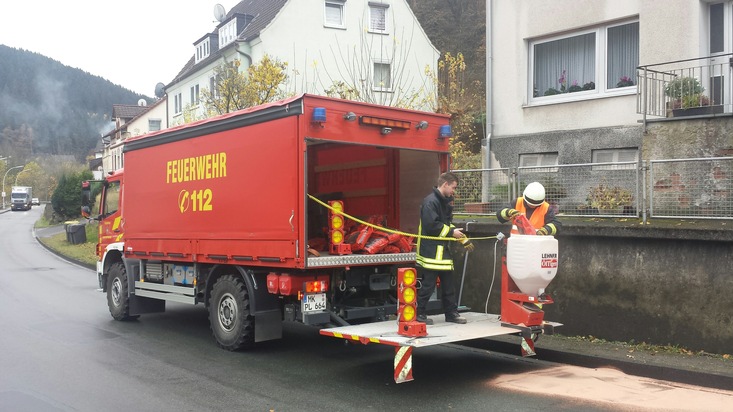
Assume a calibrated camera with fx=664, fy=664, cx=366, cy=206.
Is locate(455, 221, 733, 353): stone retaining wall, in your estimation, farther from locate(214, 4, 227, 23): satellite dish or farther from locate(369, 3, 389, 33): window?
locate(214, 4, 227, 23): satellite dish

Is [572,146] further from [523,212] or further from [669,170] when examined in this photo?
[523,212]

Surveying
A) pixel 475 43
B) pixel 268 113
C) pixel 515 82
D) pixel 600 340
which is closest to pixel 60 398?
pixel 268 113

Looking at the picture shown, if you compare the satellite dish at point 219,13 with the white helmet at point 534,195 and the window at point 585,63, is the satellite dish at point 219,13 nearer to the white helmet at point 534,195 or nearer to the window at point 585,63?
the window at point 585,63

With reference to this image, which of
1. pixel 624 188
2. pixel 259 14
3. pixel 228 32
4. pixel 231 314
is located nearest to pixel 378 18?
pixel 259 14

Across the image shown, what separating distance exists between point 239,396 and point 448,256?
2.76 metres

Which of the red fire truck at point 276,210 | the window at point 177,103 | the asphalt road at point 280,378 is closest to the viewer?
the asphalt road at point 280,378

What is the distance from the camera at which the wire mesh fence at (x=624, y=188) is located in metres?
7.78

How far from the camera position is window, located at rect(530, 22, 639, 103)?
41.2 ft

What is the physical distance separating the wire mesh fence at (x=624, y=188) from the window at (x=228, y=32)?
26480 mm

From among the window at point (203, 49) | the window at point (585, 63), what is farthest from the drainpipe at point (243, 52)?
the window at point (585, 63)

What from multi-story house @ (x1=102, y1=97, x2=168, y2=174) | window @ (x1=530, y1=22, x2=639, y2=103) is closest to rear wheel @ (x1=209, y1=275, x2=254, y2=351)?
window @ (x1=530, y1=22, x2=639, y2=103)

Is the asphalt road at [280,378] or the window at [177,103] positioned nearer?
the asphalt road at [280,378]

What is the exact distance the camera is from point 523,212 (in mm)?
7227

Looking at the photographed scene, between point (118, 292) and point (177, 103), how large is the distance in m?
31.0
